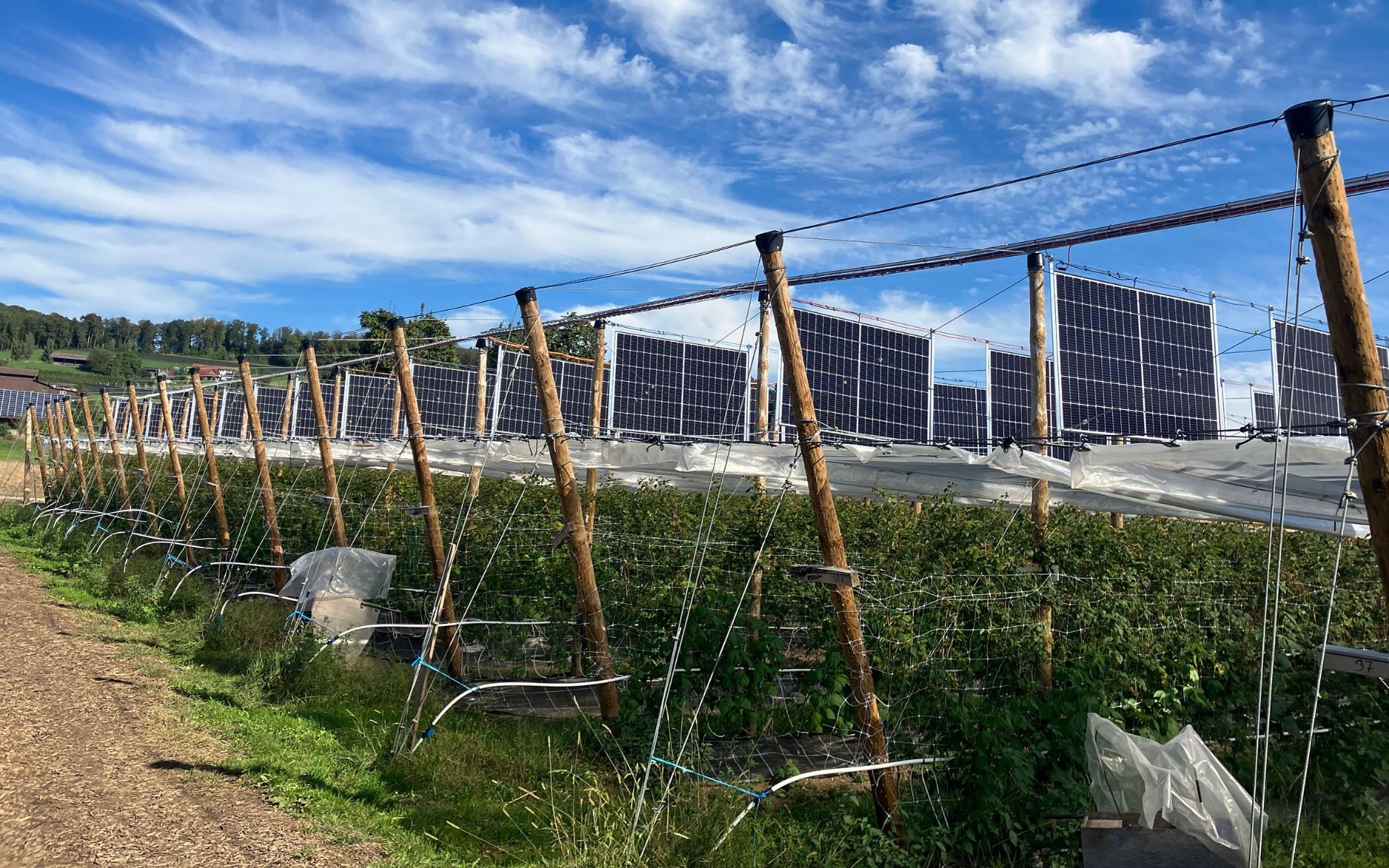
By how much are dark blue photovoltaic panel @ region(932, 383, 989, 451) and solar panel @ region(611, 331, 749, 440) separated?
537 cm

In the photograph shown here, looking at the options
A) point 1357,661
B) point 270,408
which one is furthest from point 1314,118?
point 270,408

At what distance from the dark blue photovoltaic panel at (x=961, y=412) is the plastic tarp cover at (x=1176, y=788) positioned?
17.1 metres

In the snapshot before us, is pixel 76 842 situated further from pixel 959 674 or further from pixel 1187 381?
pixel 1187 381

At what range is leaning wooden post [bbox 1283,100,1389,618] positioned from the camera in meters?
4.24

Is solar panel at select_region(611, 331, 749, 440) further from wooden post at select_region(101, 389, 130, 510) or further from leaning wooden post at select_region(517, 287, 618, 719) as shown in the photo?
wooden post at select_region(101, 389, 130, 510)

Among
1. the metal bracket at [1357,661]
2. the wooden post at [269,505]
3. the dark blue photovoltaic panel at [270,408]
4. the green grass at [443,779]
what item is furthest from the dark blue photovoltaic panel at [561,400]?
the dark blue photovoltaic panel at [270,408]

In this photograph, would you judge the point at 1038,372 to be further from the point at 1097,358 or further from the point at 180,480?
the point at 180,480

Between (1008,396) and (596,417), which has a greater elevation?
(1008,396)

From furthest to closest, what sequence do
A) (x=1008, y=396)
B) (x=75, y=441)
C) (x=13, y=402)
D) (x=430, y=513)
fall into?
(x=13, y=402), (x=75, y=441), (x=1008, y=396), (x=430, y=513)

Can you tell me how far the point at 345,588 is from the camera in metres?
11.4

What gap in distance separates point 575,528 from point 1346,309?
5.99 m

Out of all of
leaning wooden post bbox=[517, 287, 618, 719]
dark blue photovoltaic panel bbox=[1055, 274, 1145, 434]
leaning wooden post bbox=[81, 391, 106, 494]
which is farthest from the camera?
leaning wooden post bbox=[81, 391, 106, 494]

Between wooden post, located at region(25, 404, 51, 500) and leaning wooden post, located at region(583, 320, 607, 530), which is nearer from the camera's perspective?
leaning wooden post, located at region(583, 320, 607, 530)

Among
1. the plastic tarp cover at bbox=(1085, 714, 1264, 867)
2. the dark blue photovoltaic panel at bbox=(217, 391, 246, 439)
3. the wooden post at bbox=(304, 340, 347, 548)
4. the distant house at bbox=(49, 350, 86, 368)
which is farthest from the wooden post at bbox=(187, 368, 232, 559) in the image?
the distant house at bbox=(49, 350, 86, 368)
